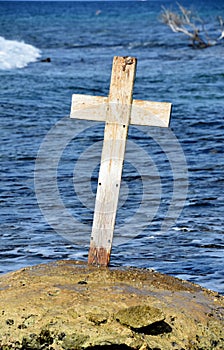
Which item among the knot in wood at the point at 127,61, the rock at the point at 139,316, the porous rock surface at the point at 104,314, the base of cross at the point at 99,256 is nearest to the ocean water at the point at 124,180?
the base of cross at the point at 99,256

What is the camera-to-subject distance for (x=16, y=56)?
109ft

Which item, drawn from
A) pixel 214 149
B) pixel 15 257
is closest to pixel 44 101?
pixel 214 149

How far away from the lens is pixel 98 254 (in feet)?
19.1

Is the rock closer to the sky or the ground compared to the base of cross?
closer to the ground

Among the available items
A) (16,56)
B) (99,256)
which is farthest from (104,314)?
(16,56)

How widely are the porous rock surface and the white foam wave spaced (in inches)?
942

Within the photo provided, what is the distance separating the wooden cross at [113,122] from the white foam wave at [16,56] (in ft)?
76.0

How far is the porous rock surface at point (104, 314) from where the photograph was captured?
446 cm

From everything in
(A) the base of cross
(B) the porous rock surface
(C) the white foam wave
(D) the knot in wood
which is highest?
(C) the white foam wave

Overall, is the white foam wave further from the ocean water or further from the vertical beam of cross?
the vertical beam of cross

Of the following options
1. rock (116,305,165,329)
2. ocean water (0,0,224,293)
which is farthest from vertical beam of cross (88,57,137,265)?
ocean water (0,0,224,293)

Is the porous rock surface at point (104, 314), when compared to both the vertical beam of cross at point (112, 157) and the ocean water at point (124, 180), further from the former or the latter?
the ocean water at point (124, 180)

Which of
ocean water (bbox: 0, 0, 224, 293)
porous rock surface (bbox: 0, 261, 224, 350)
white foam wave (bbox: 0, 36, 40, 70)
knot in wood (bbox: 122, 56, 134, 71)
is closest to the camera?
porous rock surface (bbox: 0, 261, 224, 350)

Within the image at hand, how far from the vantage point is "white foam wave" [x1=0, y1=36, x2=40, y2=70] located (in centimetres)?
2991
